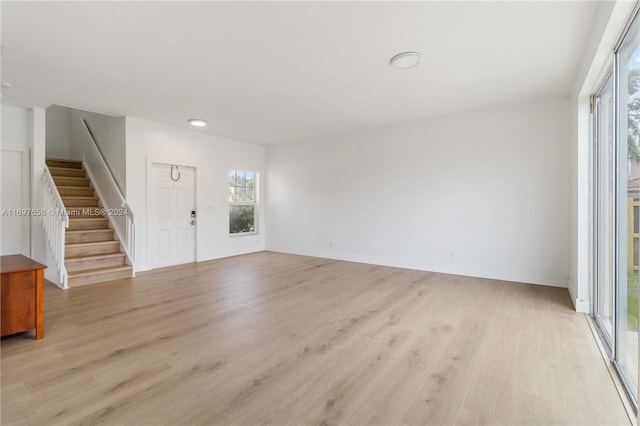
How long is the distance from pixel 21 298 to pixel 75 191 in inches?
155

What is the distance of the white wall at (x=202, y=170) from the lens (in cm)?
528

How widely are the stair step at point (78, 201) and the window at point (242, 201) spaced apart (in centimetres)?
250

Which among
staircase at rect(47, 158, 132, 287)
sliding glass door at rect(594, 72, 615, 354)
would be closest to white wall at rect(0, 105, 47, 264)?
staircase at rect(47, 158, 132, 287)

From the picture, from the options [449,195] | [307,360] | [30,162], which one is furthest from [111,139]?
[449,195]

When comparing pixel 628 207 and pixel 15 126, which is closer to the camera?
pixel 628 207

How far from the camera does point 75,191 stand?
5781 mm

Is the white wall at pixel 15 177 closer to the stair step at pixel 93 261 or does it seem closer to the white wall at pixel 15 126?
the white wall at pixel 15 126

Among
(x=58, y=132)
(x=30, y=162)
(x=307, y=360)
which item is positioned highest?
(x=58, y=132)

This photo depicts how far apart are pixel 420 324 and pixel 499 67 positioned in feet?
9.14

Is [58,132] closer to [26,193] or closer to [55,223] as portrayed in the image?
[26,193]

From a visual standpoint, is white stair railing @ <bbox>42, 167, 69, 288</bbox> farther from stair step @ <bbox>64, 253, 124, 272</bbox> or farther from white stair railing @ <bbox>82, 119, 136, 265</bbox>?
white stair railing @ <bbox>82, 119, 136, 265</bbox>

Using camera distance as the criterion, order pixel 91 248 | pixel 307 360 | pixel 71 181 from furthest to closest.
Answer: pixel 71 181 < pixel 91 248 < pixel 307 360

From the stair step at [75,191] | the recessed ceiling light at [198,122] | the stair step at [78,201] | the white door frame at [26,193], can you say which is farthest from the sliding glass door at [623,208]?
the stair step at [75,191]

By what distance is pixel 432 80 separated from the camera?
358 cm
